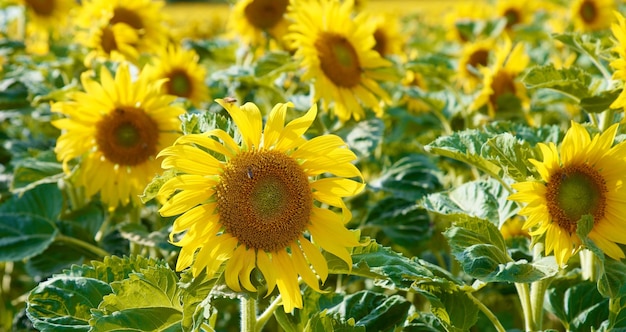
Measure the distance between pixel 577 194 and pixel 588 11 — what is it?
3303mm

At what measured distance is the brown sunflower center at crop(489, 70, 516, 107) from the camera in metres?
3.28

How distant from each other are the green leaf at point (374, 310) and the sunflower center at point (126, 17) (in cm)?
209

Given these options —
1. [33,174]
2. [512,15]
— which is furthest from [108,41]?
[512,15]

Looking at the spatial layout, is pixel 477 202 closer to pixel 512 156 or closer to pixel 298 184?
pixel 512 156

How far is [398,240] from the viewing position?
2.84 m

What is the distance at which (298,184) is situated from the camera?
1719 millimetres

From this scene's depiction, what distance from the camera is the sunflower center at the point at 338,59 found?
279 centimetres

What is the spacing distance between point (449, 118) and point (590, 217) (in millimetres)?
1753

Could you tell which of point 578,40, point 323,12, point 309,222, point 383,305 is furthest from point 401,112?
point 309,222

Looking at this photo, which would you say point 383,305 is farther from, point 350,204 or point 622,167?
point 350,204

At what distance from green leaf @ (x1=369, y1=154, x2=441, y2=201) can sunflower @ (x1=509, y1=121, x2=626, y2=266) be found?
3.37 feet

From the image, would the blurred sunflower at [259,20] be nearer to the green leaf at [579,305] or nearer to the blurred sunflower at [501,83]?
the blurred sunflower at [501,83]

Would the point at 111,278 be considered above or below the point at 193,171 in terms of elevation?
below

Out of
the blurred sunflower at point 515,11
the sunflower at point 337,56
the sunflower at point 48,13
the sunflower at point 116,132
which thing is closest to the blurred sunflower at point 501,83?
the sunflower at point 337,56
